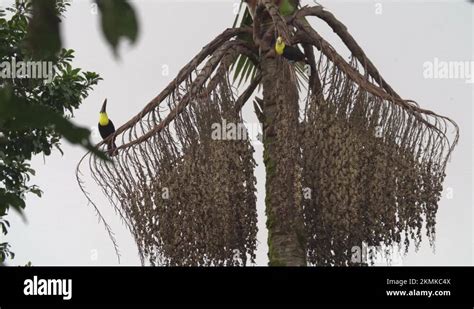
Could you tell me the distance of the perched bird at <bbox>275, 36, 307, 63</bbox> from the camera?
18.3 ft

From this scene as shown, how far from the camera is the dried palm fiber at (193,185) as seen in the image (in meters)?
5.10

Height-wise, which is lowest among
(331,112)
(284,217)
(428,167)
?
(284,217)

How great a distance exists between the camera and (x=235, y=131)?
5266 mm

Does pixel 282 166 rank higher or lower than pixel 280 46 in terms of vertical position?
lower

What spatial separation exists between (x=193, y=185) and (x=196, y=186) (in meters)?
0.02

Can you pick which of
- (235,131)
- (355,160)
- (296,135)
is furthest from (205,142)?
(355,160)

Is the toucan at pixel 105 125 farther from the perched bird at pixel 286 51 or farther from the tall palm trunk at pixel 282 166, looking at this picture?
the perched bird at pixel 286 51

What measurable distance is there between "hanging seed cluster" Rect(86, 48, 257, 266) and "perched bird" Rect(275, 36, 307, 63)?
1.45ft

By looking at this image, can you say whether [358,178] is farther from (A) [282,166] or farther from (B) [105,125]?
(B) [105,125]

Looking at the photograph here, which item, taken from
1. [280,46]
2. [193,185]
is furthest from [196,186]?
[280,46]

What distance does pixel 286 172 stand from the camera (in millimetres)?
5008

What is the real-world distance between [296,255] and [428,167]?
116 centimetres
